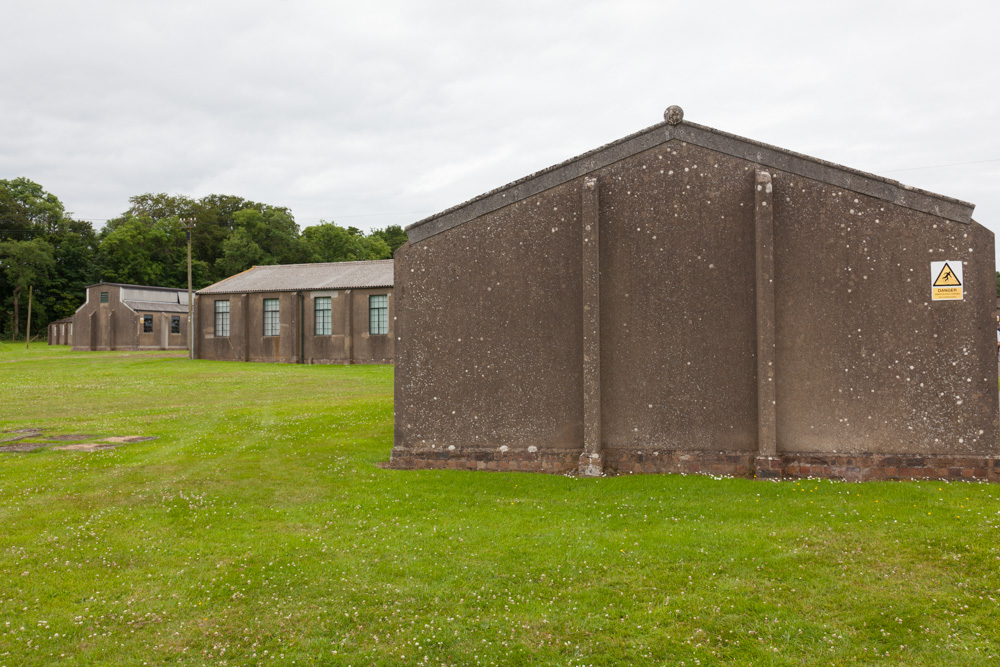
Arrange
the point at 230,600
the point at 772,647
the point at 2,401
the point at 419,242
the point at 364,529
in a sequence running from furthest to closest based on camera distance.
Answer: the point at 2,401
the point at 419,242
the point at 364,529
the point at 230,600
the point at 772,647

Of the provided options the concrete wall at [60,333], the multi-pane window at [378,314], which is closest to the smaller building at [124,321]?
the concrete wall at [60,333]

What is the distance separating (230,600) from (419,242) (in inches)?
288

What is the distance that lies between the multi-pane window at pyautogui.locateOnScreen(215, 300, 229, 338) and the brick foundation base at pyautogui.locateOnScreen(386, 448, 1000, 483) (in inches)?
1650

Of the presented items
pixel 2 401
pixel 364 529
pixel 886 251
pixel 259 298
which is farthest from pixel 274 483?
pixel 259 298

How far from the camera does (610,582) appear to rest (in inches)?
248

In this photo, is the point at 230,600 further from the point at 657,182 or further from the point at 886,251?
the point at 886,251

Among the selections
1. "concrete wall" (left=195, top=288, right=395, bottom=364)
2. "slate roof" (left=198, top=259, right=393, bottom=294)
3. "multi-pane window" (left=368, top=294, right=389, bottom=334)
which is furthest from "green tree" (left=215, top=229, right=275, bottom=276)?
"multi-pane window" (left=368, top=294, right=389, bottom=334)

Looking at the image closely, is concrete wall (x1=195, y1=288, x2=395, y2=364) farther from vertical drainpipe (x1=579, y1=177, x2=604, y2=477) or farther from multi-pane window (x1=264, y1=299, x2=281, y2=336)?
vertical drainpipe (x1=579, y1=177, x2=604, y2=477)

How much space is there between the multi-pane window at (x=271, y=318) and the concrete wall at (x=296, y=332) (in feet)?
1.12

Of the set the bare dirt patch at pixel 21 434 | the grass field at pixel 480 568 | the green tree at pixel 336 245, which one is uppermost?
the green tree at pixel 336 245

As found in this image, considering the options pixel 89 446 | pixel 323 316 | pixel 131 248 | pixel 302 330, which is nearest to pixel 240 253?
pixel 131 248

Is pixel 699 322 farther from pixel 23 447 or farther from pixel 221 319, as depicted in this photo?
pixel 221 319

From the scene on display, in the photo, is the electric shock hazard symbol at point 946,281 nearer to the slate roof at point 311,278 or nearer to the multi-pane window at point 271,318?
the slate roof at point 311,278

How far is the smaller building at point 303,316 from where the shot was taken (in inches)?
1711
